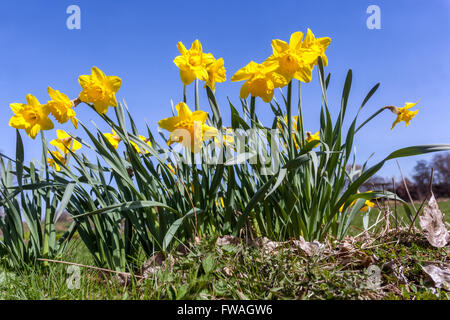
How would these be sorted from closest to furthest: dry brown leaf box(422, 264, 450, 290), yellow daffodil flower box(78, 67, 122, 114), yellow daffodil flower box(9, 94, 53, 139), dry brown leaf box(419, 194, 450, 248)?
dry brown leaf box(422, 264, 450, 290) < yellow daffodil flower box(78, 67, 122, 114) < yellow daffodil flower box(9, 94, 53, 139) < dry brown leaf box(419, 194, 450, 248)

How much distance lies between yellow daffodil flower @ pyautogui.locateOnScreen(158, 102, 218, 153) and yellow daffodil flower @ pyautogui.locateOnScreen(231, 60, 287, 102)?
0.24 meters

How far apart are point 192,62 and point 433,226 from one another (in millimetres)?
1372

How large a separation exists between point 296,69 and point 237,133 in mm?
385

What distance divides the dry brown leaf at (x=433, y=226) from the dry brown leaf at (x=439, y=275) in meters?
0.29

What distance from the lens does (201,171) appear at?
169cm

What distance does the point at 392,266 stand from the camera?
1.45 m

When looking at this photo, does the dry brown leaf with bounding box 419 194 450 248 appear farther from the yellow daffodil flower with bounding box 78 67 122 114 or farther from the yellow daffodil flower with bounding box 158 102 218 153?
the yellow daffodil flower with bounding box 78 67 122 114

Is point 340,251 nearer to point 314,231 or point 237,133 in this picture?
point 314,231

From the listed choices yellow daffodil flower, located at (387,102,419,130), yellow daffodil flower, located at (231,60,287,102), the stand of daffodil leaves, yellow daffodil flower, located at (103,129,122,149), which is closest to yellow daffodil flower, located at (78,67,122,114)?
the stand of daffodil leaves

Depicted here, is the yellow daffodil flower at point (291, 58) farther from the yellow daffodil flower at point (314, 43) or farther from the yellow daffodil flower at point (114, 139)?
the yellow daffodil flower at point (114, 139)

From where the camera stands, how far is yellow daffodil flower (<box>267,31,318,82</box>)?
4.74 ft

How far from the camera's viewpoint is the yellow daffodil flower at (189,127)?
1383 millimetres

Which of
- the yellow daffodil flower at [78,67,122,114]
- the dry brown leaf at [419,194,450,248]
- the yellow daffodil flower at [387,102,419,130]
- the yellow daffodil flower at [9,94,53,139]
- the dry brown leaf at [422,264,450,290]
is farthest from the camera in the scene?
the yellow daffodil flower at [387,102,419,130]
